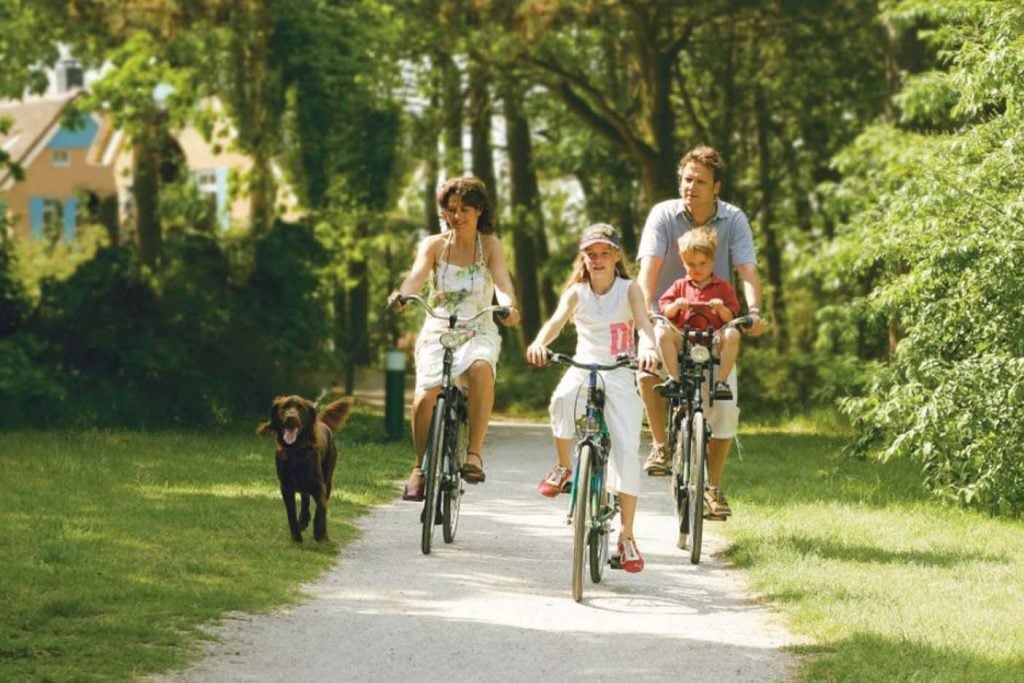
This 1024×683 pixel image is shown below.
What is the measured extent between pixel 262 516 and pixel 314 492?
1545 millimetres

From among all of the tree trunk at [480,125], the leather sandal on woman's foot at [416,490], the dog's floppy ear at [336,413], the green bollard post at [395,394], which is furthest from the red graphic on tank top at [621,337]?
the tree trunk at [480,125]

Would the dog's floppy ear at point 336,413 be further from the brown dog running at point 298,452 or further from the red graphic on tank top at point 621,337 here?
the red graphic on tank top at point 621,337

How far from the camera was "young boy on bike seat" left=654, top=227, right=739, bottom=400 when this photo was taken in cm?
1043

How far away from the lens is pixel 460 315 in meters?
10.6

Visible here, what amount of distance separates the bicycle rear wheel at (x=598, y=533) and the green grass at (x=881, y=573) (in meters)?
0.83

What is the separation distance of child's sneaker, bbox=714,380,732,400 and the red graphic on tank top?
1.16m

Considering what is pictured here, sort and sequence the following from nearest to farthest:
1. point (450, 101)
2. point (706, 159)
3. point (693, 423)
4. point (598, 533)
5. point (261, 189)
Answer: point (598, 533)
point (693, 423)
point (706, 159)
point (261, 189)
point (450, 101)

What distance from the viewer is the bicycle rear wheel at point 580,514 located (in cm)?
872

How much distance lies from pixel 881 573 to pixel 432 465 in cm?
253

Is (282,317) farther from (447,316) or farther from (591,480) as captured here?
(591,480)

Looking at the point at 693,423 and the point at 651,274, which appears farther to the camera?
the point at 651,274

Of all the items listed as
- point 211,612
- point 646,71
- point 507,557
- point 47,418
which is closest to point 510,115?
point 646,71

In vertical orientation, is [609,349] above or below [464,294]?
below

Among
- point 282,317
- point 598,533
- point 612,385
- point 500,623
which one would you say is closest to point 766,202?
point 282,317
